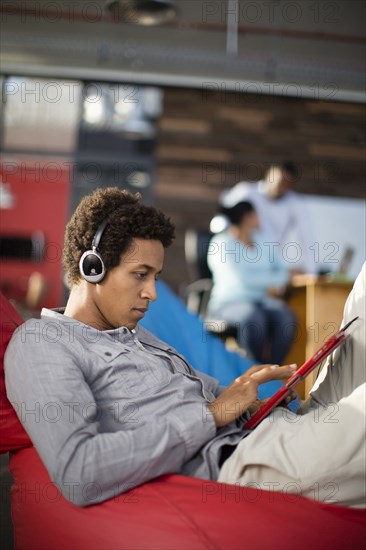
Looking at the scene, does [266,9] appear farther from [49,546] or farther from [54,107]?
[49,546]

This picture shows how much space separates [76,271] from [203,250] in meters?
2.65

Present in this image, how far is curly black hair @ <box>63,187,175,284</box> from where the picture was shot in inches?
60.1

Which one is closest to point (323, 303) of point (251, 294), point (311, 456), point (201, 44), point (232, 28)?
point (251, 294)

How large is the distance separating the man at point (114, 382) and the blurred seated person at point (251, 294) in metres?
2.30

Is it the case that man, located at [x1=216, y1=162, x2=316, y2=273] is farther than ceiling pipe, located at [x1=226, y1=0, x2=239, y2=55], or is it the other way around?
ceiling pipe, located at [x1=226, y1=0, x2=239, y2=55]

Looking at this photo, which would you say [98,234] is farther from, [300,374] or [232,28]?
[232,28]

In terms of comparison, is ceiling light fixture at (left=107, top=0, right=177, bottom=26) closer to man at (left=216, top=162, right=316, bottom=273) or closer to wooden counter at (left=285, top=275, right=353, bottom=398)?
man at (left=216, top=162, right=316, bottom=273)

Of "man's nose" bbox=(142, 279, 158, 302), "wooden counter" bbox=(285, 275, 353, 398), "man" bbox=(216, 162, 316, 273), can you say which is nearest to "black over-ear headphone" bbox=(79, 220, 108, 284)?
"man's nose" bbox=(142, 279, 158, 302)

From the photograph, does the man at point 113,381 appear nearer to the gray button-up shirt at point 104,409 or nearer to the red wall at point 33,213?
the gray button-up shirt at point 104,409

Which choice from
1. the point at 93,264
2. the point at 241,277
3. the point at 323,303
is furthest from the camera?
the point at 241,277

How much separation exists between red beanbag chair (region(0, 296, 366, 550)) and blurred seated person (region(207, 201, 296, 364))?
2.79 metres

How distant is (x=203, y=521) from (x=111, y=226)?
2.24ft

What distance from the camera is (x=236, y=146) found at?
6879 millimetres

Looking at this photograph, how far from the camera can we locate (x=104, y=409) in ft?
4.43
